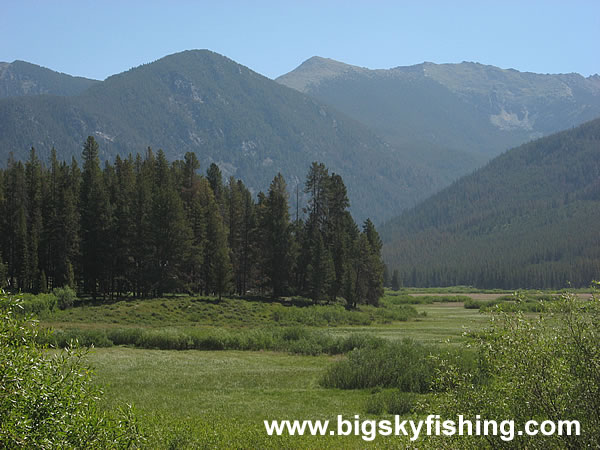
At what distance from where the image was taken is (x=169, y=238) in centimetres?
7825

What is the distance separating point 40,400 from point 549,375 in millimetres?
10127

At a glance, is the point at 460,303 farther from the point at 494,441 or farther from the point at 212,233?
the point at 494,441

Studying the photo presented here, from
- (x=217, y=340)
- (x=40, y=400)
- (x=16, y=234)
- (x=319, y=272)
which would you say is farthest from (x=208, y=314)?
(x=40, y=400)

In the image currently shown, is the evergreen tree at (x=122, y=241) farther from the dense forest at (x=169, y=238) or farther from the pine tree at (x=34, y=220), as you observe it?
the pine tree at (x=34, y=220)

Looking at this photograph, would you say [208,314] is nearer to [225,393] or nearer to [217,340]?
[217,340]

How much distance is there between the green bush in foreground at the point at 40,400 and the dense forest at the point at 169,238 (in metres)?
63.9

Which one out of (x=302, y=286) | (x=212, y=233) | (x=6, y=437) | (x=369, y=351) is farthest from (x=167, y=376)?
(x=302, y=286)

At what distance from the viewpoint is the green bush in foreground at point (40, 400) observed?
10359 millimetres

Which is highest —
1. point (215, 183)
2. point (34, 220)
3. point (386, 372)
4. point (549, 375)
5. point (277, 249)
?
point (215, 183)

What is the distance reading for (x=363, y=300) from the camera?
9138cm

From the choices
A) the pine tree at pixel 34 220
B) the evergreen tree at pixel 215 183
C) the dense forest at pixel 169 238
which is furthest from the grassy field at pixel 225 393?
the evergreen tree at pixel 215 183

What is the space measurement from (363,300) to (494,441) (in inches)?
3125

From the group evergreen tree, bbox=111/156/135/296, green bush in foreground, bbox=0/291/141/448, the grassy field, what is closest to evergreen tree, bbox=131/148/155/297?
evergreen tree, bbox=111/156/135/296

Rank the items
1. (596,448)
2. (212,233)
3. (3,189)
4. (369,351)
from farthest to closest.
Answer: (3,189) → (212,233) → (369,351) → (596,448)
